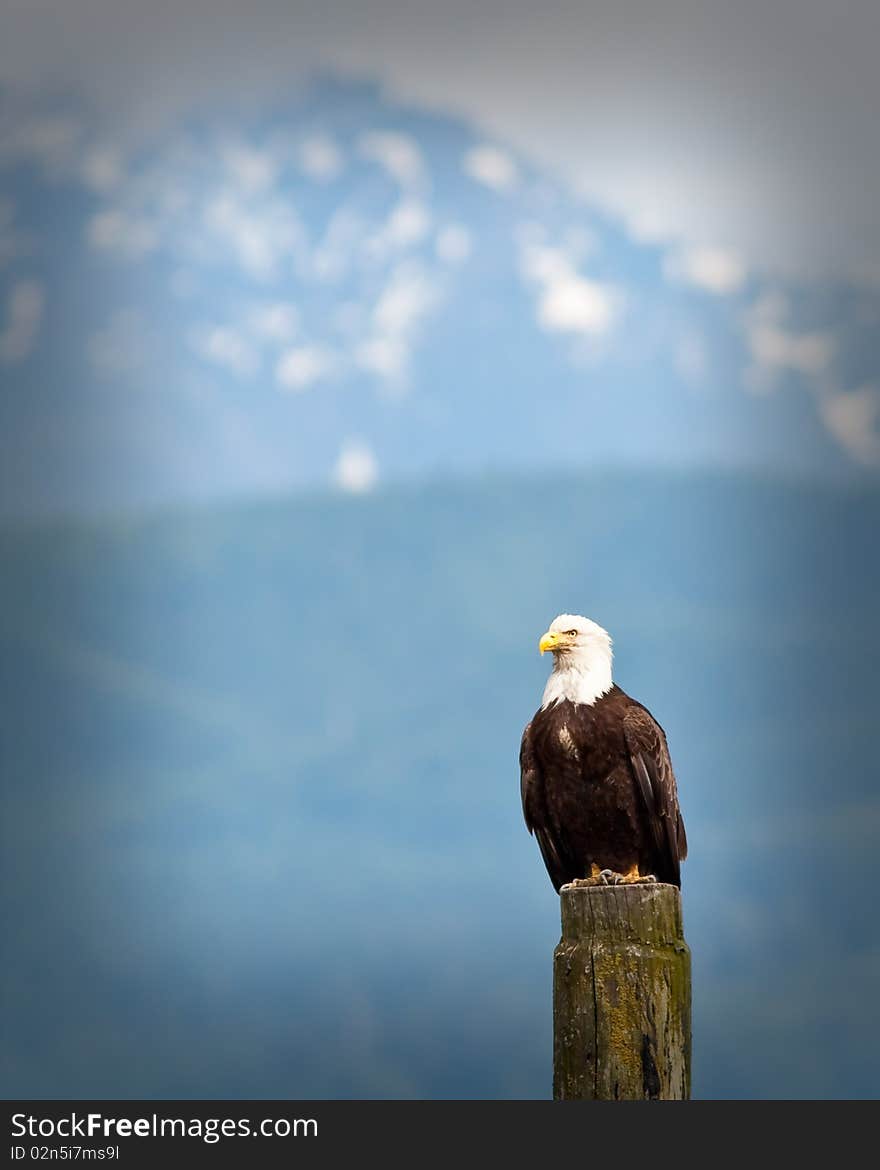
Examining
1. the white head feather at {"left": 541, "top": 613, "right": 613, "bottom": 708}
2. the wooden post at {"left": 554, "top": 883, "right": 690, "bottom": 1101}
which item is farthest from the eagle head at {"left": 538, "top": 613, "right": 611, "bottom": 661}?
the wooden post at {"left": 554, "top": 883, "right": 690, "bottom": 1101}

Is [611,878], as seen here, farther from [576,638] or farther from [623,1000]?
[623,1000]

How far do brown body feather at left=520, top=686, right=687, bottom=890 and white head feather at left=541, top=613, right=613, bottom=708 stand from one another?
0.03 m

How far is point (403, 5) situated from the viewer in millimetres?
5875

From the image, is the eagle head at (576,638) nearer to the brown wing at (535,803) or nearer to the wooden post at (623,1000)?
the brown wing at (535,803)

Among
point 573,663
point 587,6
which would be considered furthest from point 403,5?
point 573,663

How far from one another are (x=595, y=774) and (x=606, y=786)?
4 cm

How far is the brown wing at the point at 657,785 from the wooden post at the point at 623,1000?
1.08 meters

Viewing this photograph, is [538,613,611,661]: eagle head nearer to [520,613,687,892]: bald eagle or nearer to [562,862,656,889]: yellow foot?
[520,613,687,892]: bald eagle

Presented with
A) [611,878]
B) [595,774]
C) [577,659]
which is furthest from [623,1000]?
[577,659]

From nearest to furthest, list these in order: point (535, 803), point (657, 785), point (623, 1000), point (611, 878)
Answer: point (623, 1000) < point (611, 878) < point (657, 785) < point (535, 803)

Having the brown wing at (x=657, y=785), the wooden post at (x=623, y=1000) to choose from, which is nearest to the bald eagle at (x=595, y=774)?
the brown wing at (x=657, y=785)

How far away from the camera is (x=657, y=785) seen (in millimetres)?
3627
